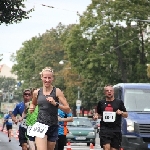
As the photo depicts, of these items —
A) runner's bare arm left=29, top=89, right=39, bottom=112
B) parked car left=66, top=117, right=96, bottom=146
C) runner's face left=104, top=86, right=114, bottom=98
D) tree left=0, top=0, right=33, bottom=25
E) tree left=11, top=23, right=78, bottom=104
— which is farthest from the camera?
tree left=11, top=23, right=78, bottom=104

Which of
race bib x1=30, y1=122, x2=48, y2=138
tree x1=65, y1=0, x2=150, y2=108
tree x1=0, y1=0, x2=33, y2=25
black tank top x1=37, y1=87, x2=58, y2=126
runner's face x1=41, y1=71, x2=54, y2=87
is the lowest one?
race bib x1=30, y1=122, x2=48, y2=138

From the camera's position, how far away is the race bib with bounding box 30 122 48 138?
11086 millimetres

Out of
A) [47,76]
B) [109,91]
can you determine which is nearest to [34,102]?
[47,76]

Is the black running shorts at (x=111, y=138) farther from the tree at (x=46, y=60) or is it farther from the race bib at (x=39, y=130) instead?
the tree at (x=46, y=60)

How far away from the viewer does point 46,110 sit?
1120 centimetres

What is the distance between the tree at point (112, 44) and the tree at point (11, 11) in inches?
1130

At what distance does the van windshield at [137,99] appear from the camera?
65.6ft

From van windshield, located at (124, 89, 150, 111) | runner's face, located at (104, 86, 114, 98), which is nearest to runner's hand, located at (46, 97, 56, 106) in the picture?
runner's face, located at (104, 86, 114, 98)

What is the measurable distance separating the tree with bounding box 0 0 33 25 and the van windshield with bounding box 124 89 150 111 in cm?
1172

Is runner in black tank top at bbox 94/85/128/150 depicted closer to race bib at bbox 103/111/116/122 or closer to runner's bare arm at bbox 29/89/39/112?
race bib at bbox 103/111/116/122

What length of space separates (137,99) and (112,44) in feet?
139

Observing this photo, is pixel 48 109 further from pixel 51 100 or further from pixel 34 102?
pixel 34 102

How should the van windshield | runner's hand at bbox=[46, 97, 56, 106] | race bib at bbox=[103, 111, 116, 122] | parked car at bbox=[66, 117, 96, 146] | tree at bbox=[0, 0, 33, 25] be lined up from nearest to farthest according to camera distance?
runner's hand at bbox=[46, 97, 56, 106]
race bib at bbox=[103, 111, 116, 122]
the van windshield
tree at bbox=[0, 0, 33, 25]
parked car at bbox=[66, 117, 96, 146]

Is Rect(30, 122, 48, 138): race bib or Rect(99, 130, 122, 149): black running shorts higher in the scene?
Rect(30, 122, 48, 138): race bib
